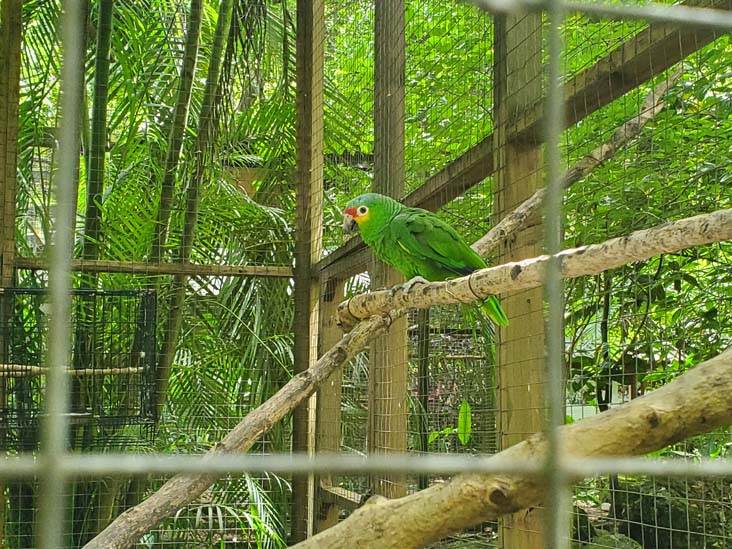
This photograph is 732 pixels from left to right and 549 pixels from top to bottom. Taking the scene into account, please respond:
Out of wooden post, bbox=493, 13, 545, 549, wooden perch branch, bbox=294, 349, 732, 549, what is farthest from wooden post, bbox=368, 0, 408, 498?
wooden perch branch, bbox=294, 349, 732, 549

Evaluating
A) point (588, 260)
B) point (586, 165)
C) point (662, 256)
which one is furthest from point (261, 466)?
point (662, 256)

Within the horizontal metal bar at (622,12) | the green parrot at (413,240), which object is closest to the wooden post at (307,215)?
the green parrot at (413,240)

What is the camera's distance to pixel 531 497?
72 cm

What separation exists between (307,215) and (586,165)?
4.25 ft

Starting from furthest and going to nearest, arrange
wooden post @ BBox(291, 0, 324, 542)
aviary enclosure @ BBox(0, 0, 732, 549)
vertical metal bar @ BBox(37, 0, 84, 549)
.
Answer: wooden post @ BBox(291, 0, 324, 542) < aviary enclosure @ BBox(0, 0, 732, 549) < vertical metal bar @ BBox(37, 0, 84, 549)

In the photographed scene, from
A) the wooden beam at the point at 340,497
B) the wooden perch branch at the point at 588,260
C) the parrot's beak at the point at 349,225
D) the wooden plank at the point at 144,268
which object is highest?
the parrot's beak at the point at 349,225

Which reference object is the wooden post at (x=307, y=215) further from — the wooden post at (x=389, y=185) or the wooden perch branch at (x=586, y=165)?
the wooden perch branch at (x=586, y=165)

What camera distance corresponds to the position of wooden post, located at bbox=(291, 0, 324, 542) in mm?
2867

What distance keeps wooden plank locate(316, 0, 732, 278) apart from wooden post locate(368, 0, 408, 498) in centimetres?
23

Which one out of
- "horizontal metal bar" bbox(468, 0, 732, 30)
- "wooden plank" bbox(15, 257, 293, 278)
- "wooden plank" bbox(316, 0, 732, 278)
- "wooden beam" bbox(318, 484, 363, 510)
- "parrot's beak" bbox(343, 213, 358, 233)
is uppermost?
"wooden plank" bbox(316, 0, 732, 278)

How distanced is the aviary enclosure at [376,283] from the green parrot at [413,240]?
0.11 meters

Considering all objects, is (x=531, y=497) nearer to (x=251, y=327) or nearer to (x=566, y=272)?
(x=566, y=272)

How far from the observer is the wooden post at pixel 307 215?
2.87m

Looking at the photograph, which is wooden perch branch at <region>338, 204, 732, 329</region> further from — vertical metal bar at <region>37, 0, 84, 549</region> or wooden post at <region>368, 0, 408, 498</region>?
vertical metal bar at <region>37, 0, 84, 549</region>
